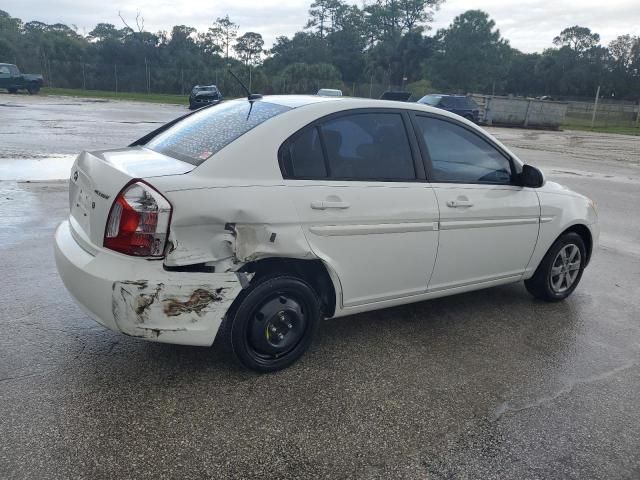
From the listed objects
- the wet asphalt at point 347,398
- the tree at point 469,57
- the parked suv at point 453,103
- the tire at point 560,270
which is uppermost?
the tree at point 469,57

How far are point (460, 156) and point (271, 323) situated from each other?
6.23ft

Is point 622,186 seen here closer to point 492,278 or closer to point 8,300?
point 492,278

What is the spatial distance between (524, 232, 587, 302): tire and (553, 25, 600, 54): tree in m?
110

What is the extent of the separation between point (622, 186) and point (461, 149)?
32.6ft

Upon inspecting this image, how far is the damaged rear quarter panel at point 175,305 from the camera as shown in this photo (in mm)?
2754

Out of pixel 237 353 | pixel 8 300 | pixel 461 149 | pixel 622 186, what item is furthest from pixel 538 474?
pixel 622 186

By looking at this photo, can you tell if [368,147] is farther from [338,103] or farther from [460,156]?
[460,156]

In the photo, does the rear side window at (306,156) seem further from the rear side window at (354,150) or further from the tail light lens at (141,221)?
the tail light lens at (141,221)

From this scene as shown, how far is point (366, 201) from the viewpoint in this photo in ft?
10.9

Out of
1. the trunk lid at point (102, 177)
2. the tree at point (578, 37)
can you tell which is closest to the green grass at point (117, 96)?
the trunk lid at point (102, 177)

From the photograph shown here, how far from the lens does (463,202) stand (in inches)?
149

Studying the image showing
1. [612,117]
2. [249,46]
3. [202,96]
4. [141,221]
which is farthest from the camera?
[249,46]

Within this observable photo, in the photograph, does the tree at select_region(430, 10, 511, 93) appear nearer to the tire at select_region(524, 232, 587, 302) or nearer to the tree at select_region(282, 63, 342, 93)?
the tree at select_region(282, 63, 342, 93)

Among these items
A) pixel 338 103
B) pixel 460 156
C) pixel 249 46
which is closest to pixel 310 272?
pixel 338 103
